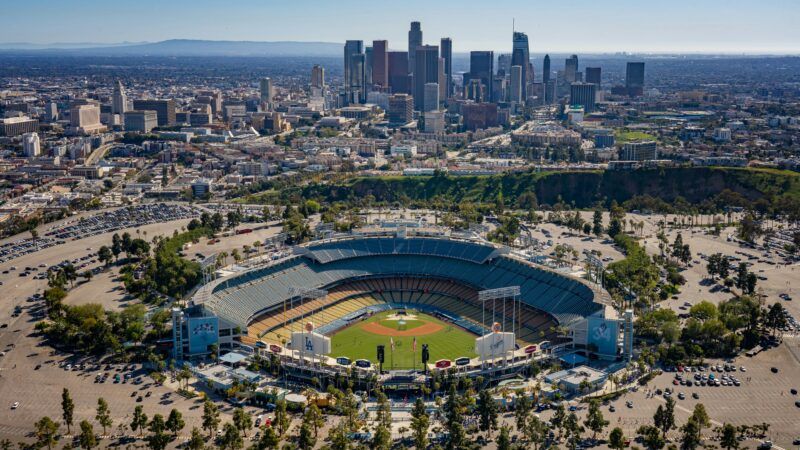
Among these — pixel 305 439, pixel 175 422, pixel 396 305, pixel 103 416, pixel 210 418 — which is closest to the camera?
pixel 305 439

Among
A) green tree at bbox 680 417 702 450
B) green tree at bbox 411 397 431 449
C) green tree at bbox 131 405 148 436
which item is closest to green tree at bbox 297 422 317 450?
green tree at bbox 411 397 431 449

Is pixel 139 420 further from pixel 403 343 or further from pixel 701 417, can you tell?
pixel 701 417

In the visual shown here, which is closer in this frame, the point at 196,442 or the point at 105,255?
the point at 196,442

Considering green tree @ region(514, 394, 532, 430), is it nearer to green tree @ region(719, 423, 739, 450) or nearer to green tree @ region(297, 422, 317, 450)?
green tree @ region(719, 423, 739, 450)

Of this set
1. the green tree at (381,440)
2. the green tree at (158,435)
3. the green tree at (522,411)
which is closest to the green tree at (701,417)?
the green tree at (522,411)

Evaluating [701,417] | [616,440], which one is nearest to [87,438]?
[616,440]

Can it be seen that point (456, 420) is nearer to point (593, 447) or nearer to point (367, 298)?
point (593, 447)
